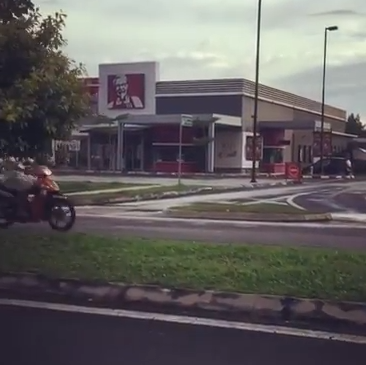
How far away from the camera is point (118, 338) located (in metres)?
7.47

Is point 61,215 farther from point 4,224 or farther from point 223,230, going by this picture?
point 223,230

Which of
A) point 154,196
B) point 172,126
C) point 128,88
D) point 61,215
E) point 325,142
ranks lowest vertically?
point 154,196

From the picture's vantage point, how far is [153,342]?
7.33 m

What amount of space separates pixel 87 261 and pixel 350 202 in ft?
63.3

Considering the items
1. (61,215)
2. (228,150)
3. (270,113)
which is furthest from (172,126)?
(61,215)

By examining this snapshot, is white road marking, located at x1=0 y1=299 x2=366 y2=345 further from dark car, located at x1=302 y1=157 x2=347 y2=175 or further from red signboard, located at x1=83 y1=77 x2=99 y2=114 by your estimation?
dark car, located at x1=302 y1=157 x2=347 y2=175

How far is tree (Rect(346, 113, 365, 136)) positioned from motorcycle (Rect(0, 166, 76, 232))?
331 ft

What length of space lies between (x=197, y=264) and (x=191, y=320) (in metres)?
2.01

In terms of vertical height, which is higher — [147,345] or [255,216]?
[147,345]

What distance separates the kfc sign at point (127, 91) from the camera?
204ft

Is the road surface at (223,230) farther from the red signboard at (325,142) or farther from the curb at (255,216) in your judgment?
the red signboard at (325,142)

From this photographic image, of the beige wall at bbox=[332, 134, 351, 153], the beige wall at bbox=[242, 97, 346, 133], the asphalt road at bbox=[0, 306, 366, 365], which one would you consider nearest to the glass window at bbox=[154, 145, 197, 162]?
the beige wall at bbox=[242, 97, 346, 133]

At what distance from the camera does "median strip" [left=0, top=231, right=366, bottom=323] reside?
8562 millimetres

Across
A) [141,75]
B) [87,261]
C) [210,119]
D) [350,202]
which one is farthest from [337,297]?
[141,75]
